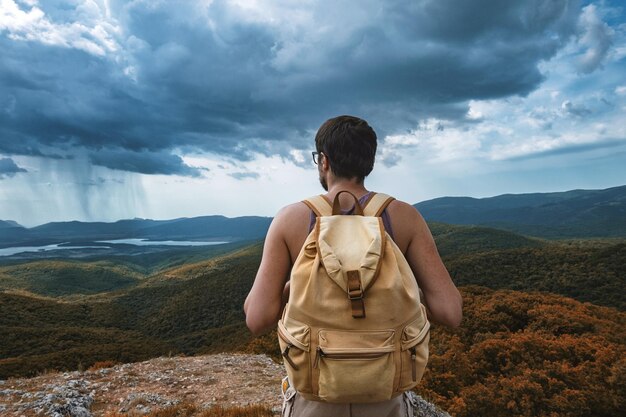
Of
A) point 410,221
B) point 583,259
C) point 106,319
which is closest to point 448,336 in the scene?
point 410,221

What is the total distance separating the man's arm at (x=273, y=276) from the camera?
1.88 metres

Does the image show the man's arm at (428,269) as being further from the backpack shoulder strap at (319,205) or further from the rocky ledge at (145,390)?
the rocky ledge at (145,390)

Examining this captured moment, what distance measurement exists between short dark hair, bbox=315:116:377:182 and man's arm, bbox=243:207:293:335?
1.22 ft

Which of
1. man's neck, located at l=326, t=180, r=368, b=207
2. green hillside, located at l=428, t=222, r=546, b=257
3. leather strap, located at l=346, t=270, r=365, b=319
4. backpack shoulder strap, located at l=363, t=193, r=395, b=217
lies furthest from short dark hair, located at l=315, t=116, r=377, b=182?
green hillside, located at l=428, t=222, r=546, b=257

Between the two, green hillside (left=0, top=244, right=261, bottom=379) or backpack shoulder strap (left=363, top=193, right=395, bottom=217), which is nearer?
backpack shoulder strap (left=363, top=193, right=395, bottom=217)

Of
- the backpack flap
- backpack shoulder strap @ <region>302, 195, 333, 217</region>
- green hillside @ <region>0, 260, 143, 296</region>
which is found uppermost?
backpack shoulder strap @ <region>302, 195, 333, 217</region>

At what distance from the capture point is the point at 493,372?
11.2 metres

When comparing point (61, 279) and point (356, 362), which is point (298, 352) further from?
point (61, 279)

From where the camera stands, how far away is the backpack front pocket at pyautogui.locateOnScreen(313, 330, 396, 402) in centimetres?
158

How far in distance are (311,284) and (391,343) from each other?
457 millimetres

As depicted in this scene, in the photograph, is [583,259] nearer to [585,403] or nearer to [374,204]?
[585,403]

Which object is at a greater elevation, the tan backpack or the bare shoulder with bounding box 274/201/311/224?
the bare shoulder with bounding box 274/201/311/224

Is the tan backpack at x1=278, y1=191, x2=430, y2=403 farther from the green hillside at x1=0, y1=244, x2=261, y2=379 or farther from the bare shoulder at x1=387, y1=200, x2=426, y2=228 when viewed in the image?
the green hillside at x1=0, y1=244, x2=261, y2=379

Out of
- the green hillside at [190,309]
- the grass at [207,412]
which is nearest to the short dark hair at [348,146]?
the grass at [207,412]
